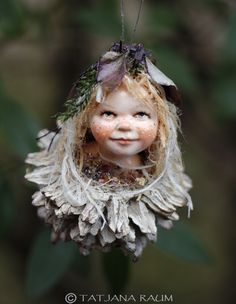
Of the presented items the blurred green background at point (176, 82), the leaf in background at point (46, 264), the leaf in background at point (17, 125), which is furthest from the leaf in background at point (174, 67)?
the leaf in background at point (46, 264)

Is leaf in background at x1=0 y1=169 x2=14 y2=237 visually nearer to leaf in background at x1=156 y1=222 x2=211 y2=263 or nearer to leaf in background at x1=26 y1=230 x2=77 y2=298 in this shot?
leaf in background at x1=26 y1=230 x2=77 y2=298

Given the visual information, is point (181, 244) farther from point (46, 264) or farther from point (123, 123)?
point (123, 123)

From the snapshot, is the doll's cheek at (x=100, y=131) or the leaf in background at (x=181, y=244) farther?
the leaf in background at (x=181, y=244)

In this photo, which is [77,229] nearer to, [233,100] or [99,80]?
[99,80]

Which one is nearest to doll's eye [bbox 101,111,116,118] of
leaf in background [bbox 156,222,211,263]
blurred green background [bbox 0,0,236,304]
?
leaf in background [bbox 156,222,211,263]

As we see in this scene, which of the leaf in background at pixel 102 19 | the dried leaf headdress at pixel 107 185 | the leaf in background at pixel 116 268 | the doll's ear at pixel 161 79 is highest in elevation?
the leaf in background at pixel 102 19

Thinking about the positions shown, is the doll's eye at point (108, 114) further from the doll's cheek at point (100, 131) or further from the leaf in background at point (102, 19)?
the leaf in background at point (102, 19)
